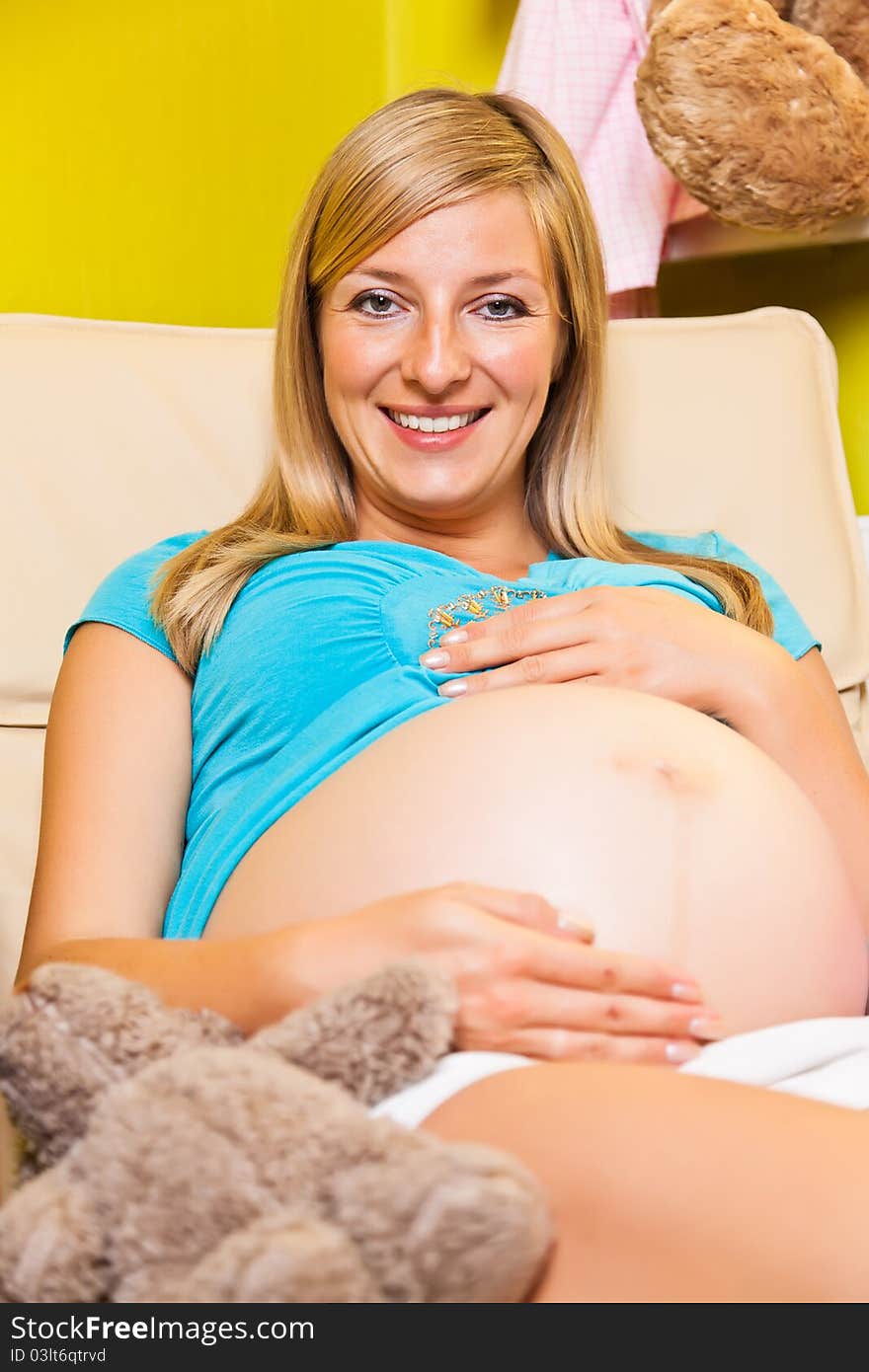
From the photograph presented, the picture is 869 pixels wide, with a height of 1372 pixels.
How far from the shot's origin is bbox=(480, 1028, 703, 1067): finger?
739 millimetres

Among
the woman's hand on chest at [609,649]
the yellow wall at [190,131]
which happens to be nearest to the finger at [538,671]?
the woman's hand on chest at [609,649]

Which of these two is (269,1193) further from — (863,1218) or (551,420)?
(551,420)

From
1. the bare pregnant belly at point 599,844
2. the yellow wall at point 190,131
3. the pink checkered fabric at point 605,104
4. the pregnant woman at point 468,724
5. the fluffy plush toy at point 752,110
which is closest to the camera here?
the pregnant woman at point 468,724

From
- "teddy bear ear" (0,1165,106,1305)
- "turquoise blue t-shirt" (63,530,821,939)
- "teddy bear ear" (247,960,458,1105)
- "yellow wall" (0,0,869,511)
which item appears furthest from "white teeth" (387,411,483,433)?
"yellow wall" (0,0,869,511)

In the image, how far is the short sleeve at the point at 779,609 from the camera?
1.27 meters

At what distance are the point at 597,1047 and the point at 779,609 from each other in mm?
650

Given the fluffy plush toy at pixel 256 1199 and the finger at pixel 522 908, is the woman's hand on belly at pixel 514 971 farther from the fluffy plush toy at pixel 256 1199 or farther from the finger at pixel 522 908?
the fluffy plush toy at pixel 256 1199

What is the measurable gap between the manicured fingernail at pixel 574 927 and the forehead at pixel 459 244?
574 millimetres

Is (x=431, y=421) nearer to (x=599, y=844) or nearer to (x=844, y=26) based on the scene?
(x=599, y=844)

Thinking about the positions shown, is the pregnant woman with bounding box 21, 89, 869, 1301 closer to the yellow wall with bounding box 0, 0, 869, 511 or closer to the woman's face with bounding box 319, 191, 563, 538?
the woman's face with bounding box 319, 191, 563, 538

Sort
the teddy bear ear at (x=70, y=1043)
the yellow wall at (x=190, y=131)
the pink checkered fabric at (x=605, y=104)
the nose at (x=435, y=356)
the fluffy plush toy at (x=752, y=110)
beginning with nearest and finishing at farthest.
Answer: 1. the teddy bear ear at (x=70, y=1043)
2. the nose at (x=435, y=356)
3. the fluffy plush toy at (x=752, y=110)
4. the pink checkered fabric at (x=605, y=104)
5. the yellow wall at (x=190, y=131)
